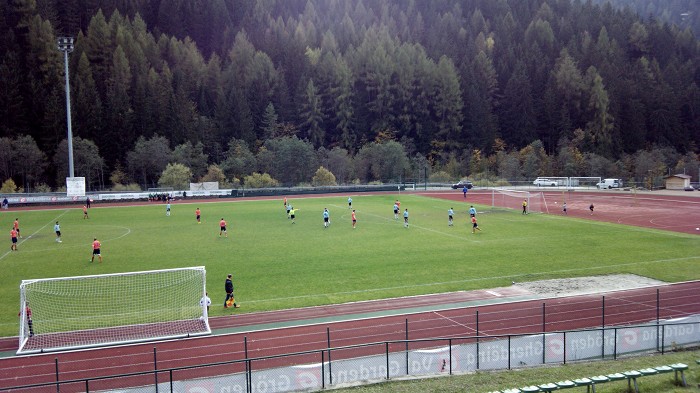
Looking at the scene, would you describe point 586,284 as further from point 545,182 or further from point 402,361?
point 545,182

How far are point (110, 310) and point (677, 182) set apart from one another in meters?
78.6

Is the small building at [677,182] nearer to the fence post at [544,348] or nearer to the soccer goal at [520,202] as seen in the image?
the soccer goal at [520,202]

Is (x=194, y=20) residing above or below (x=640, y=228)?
above

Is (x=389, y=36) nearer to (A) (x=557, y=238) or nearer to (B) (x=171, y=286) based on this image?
(A) (x=557, y=238)

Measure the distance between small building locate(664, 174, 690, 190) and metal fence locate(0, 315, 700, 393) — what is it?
69441 millimetres

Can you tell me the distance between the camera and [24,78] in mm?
99125

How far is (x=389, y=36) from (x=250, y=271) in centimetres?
11421

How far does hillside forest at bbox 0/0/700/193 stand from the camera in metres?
93.1

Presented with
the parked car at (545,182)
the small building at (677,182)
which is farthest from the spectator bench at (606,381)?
the parked car at (545,182)

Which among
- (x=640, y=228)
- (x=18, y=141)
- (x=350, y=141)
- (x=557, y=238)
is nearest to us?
(x=557, y=238)

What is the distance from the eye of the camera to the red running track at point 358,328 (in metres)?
16.7

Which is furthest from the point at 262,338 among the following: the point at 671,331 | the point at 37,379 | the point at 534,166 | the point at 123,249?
the point at 534,166

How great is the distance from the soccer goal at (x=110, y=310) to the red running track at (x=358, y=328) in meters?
1.01

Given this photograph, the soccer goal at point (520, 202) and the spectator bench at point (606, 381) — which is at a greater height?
the soccer goal at point (520, 202)
